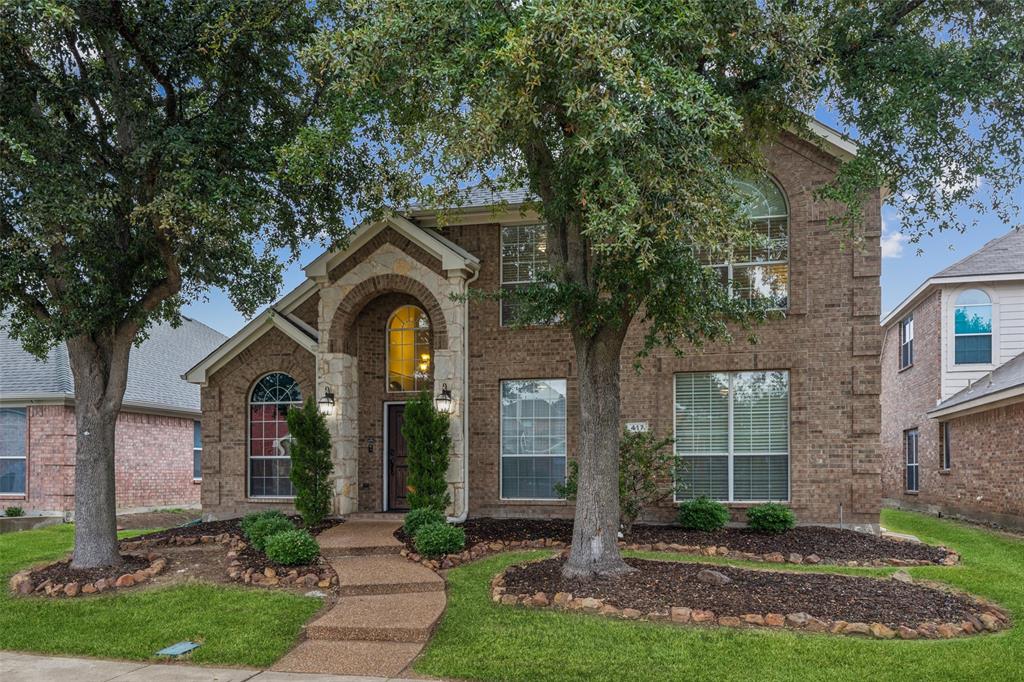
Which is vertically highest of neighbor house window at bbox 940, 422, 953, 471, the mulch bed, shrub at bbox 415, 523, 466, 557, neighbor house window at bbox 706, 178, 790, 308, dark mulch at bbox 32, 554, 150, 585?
neighbor house window at bbox 706, 178, 790, 308

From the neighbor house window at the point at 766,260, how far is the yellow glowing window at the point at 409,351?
18.1ft

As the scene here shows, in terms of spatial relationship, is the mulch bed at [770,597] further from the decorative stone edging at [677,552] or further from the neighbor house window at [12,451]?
the neighbor house window at [12,451]

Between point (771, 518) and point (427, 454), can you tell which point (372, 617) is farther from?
point (771, 518)

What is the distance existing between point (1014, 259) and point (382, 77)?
16.7 metres

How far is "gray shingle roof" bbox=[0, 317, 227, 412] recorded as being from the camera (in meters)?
17.9

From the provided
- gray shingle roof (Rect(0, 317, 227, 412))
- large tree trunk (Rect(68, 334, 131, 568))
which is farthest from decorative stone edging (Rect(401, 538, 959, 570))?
gray shingle roof (Rect(0, 317, 227, 412))

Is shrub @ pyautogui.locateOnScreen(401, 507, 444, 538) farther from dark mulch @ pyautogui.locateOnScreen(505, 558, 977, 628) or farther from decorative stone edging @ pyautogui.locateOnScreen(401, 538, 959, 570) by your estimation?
dark mulch @ pyautogui.locateOnScreen(505, 558, 977, 628)

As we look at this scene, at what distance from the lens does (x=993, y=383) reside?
1609 cm

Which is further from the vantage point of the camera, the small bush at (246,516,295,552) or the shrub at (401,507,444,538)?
the shrub at (401,507,444,538)

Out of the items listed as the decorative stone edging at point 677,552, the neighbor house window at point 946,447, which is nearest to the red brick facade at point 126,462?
the decorative stone edging at point 677,552

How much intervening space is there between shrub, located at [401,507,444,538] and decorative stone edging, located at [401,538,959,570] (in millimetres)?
430

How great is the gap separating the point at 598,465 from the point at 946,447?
1392 cm

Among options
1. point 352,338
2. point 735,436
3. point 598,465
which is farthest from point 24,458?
point 735,436

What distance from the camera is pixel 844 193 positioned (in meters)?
8.46
